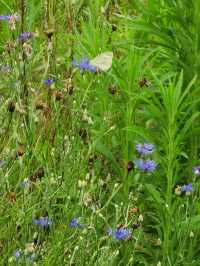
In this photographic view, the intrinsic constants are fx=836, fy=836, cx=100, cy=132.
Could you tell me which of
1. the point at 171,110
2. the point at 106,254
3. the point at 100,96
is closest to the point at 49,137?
the point at 100,96

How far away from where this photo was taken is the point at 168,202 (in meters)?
3.70

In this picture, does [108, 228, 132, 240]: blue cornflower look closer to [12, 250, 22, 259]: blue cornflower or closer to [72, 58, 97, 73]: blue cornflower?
[12, 250, 22, 259]: blue cornflower

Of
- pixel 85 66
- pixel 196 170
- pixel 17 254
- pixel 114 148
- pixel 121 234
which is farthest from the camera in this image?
pixel 114 148

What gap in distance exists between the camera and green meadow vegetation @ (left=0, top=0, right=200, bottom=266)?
3.38 m

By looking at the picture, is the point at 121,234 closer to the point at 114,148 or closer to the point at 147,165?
the point at 147,165

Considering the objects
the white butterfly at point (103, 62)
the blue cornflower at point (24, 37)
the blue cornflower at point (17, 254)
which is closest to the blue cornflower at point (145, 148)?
the white butterfly at point (103, 62)

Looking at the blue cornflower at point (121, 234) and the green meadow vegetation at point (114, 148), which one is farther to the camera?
the green meadow vegetation at point (114, 148)

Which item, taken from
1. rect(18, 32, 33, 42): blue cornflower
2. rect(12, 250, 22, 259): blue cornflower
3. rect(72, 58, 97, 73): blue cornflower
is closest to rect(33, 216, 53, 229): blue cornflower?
rect(12, 250, 22, 259): blue cornflower

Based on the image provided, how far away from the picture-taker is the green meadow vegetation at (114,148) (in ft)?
11.1

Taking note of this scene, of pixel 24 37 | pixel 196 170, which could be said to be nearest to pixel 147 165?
pixel 196 170

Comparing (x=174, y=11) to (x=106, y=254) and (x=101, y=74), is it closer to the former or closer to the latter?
(x=101, y=74)

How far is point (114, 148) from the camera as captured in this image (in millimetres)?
4102

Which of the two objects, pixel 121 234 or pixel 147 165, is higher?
pixel 147 165

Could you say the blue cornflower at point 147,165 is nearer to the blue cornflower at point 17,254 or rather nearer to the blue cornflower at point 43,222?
the blue cornflower at point 43,222
